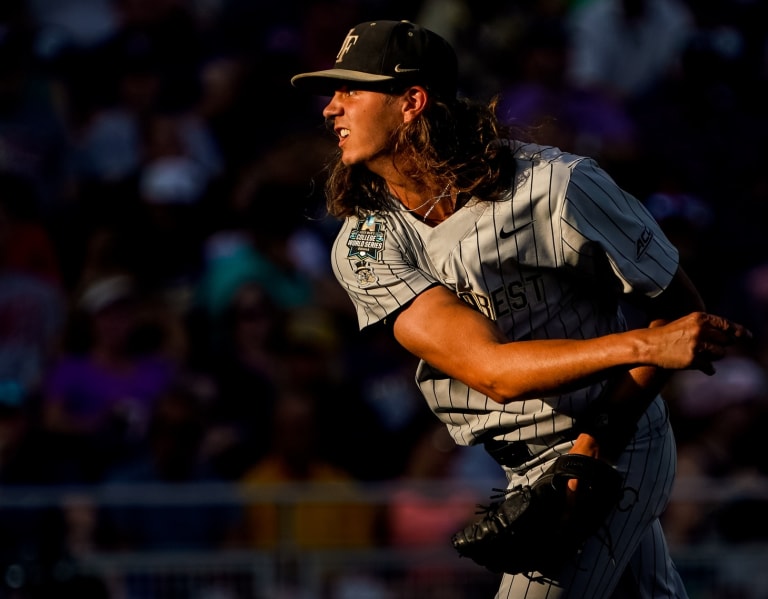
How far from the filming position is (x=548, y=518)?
144 inches

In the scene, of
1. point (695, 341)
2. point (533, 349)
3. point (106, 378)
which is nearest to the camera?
point (695, 341)

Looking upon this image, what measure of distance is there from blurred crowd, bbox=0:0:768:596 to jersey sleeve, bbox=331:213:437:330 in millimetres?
2677

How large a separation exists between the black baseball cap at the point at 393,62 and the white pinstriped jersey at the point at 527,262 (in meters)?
0.34

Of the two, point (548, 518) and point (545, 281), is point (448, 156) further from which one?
point (548, 518)

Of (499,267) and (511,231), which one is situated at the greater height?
(511,231)

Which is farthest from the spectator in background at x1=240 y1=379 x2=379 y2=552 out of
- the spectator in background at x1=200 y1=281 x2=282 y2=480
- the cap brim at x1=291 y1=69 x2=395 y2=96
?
the cap brim at x1=291 y1=69 x2=395 y2=96

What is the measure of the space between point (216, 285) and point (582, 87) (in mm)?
3092

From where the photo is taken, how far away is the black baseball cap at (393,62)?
12.9 feet

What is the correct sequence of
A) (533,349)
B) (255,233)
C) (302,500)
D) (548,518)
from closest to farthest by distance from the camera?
1. (533,349)
2. (548,518)
3. (302,500)
4. (255,233)

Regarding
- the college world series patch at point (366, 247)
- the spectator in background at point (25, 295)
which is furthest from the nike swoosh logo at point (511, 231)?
the spectator in background at point (25, 295)

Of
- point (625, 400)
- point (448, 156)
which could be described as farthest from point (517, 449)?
point (448, 156)

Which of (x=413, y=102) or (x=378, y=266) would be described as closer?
(x=378, y=266)

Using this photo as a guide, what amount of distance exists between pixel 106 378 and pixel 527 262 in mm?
4658

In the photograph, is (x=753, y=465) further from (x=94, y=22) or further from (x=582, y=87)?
(x=94, y=22)
